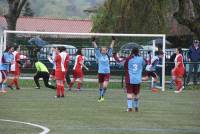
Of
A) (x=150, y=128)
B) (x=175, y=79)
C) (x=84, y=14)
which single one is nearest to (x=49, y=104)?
(x=150, y=128)

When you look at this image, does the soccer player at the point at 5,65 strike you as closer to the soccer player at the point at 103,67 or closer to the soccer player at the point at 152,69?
the soccer player at the point at 103,67

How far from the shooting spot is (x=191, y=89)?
1188 inches

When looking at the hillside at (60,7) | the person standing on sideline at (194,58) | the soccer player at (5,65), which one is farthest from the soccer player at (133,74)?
the hillside at (60,7)

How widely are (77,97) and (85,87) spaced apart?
6130 millimetres

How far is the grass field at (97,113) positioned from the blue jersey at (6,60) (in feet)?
3.53

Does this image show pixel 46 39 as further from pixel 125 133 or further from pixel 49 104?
pixel 125 133

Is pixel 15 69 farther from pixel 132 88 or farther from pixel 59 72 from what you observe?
pixel 132 88

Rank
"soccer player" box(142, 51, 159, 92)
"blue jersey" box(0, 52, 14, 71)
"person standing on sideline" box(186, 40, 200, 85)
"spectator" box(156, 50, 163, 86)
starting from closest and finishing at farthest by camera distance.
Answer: "blue jersey" box(0, 52, 14, 71), "soccer player" box(142, 51, 159, 92), "spectator" box(156, 50, 163, 86), "person standing on sideline" box(186, 40, 200, 85)

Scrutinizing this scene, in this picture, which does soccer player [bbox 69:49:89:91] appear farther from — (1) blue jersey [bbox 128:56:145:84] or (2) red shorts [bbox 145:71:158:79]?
(1) blue jersey [bbox 128:56:145:84]

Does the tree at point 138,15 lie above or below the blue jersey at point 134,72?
above

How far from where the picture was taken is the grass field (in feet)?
49.6

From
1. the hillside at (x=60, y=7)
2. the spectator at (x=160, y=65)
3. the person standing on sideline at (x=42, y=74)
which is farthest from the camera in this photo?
the hillside at (x=60, y=7)

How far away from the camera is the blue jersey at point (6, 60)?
89.2ft

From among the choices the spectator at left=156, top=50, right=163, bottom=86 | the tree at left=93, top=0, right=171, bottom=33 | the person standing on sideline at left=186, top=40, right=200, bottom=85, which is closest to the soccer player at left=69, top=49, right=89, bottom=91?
the spectator at left=156, top=50, right=163, bottom=86
